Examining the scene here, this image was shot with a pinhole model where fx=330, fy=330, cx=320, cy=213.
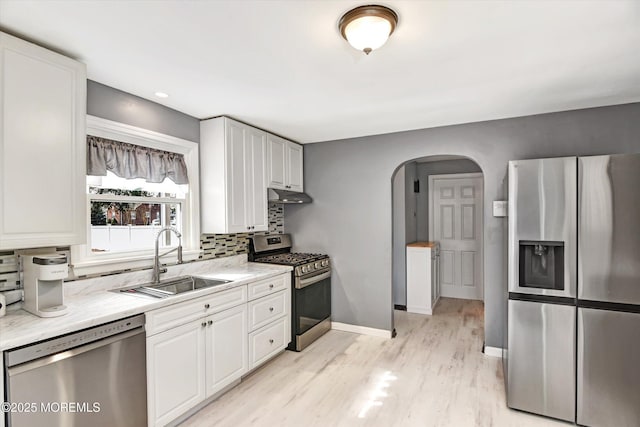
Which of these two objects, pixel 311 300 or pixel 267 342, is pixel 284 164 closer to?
pixel 311 300

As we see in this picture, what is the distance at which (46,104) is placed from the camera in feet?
6.09

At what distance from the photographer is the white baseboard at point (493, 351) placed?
11.0 ft

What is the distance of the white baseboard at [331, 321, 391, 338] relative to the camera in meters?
3.87

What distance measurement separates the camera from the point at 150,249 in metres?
2.84

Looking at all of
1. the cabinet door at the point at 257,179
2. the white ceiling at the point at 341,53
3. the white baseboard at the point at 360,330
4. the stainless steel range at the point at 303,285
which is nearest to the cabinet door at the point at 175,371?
the stainless steel range at the point at 303,285

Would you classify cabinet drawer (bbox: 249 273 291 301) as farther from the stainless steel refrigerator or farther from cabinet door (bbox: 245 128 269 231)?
the stainless steel refrigerator

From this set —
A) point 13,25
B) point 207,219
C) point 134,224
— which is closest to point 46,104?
point 13,25

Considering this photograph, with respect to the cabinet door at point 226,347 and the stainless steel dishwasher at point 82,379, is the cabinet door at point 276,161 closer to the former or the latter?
the cabinet door at point 226,347

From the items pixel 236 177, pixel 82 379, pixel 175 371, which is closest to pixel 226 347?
pixel 175 371

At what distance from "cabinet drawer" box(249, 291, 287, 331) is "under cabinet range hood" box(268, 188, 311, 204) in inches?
41.1

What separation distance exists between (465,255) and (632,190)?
3.49 meters

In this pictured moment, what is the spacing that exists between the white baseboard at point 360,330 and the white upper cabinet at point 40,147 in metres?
2.96

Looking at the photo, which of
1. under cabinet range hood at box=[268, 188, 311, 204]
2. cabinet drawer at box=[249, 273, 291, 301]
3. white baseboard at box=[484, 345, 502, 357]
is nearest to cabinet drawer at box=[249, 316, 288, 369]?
cabinet drawer at box=[249, 273, 291, 301]

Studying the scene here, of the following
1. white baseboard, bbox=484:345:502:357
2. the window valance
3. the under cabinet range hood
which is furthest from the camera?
the under cabinet range hood
